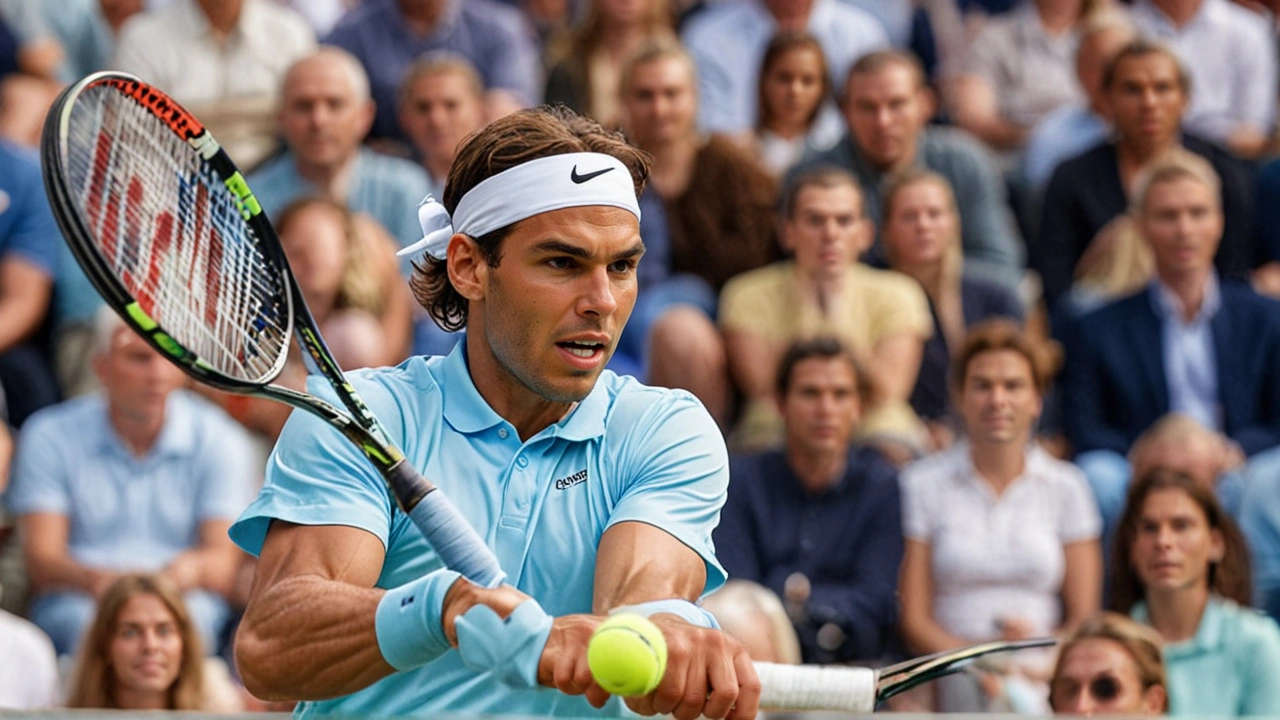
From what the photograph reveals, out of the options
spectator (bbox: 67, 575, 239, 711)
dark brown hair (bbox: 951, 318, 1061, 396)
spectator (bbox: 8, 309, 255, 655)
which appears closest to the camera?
spectator (bbox: 67, 575, 239, 711)

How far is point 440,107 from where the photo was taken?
26.9ft

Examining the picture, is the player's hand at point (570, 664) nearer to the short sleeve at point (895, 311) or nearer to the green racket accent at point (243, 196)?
the green racket accent at point (243, 196)

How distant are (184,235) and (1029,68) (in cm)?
691

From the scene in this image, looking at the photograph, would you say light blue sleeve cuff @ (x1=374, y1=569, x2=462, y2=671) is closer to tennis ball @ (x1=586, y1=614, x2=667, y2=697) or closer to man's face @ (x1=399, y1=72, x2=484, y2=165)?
tennis ball @ (x1=586, y1=614, x2=667, y2=697)

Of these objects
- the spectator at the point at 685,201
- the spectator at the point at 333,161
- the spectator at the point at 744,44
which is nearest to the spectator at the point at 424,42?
the spectator at the point at 333,161

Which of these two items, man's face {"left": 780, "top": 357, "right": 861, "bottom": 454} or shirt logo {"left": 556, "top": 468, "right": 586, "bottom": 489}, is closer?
shirt logo {"left": 556, "top": 468, "right": 586, "bottom": 489}

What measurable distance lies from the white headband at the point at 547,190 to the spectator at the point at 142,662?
10.1ft

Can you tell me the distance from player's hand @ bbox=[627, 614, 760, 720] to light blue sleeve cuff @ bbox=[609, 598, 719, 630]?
0.33ft

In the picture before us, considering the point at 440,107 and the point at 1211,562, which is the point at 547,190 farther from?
the point at 440,107

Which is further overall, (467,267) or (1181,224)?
(1181,224)

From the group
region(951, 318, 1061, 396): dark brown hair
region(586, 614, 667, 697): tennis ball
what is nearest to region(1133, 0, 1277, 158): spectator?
region(951, 318, 1061, 396): dark brown hair

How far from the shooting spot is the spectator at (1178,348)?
25.3ft

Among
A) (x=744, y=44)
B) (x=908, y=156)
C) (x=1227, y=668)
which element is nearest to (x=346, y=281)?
(x=908, y=156)

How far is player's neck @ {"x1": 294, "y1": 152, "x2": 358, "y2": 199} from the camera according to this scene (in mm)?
8008
